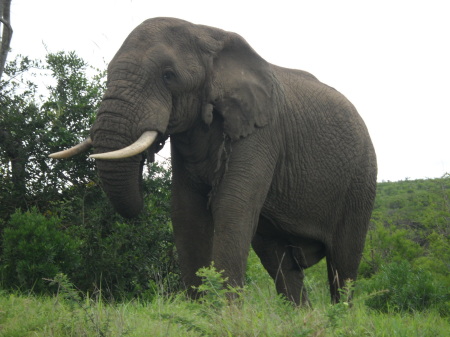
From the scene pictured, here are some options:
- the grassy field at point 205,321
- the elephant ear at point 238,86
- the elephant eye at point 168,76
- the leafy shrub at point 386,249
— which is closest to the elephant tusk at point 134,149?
the elephant eye at point 168,76

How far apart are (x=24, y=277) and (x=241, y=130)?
2.67m

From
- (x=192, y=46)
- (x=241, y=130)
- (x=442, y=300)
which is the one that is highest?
(x=192, y=46)

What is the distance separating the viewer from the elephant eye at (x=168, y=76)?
536 cm

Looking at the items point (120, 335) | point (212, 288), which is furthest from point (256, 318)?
point (120, 335)

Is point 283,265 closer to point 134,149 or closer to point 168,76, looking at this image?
point 168,76

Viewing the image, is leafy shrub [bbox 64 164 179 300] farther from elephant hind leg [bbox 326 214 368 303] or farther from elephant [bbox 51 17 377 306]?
elephant hind leg [bbox 326 214 368 303]

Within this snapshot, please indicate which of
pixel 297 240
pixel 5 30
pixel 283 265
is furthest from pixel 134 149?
pixel 5 30

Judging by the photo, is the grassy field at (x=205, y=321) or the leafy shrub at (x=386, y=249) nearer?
the grassy field at (x=205, y=321)

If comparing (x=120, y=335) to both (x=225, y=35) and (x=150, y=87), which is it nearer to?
(x=150, y=87)

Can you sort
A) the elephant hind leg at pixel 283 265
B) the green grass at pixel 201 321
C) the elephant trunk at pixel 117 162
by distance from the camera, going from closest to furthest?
the green grass at pixel 201 321 → the elephant trunk at pixel 117 162 → the elephant hind leg at pixel 283 265

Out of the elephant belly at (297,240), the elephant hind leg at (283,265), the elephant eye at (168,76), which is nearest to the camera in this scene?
the elephant eye at (168,76)

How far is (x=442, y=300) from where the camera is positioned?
8078 millimetres

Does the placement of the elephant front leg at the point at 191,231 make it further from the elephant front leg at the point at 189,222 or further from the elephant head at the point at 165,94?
the elephant head at the point at 165,94

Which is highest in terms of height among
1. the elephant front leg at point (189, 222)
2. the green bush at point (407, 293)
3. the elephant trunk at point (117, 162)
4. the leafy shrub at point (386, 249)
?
the elephant trunk at point (117, 162)
